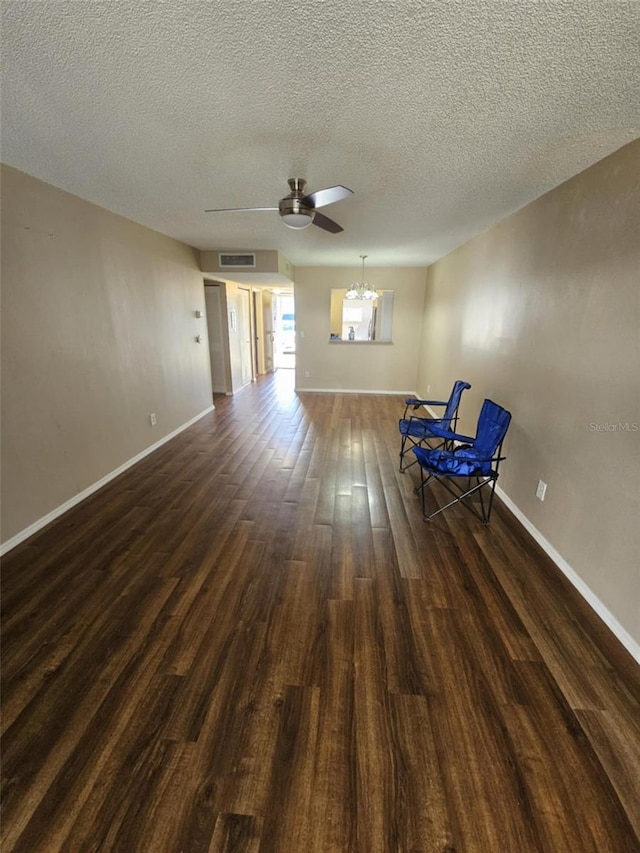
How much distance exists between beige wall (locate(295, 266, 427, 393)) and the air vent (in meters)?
1.68

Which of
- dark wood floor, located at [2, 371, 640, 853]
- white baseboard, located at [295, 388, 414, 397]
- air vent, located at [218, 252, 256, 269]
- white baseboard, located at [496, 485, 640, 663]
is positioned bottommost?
dark wood floor, located at [2, 371, 640, 853]

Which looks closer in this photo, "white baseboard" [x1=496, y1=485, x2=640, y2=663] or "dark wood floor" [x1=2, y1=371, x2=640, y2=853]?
"dark wood floor" [x1=2, y1=371, x2=640, y2=853]

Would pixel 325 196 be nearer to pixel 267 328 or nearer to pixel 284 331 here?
pixel 267 328

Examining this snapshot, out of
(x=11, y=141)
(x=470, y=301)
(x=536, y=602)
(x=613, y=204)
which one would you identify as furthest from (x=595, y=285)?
(x=11, y=141)

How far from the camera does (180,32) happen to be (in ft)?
3.83

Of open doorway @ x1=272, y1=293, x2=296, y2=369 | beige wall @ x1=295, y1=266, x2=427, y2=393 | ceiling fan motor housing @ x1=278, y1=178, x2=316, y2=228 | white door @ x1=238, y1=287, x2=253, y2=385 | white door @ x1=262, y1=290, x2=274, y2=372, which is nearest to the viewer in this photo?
ceiling fan motor housing @ x1=278, y1=178, x2=316, y2=228

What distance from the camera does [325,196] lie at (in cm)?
214

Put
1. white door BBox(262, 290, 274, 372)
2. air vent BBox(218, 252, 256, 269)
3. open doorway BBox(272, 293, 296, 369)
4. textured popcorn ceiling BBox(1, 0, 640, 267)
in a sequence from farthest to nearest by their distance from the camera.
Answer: open doorway BBox(272, 293, 296, 369), white door BBox(262, 290, 274, 372), air vent BBox(218, 252, 256, 269), textured popcorn ceiling BBox(1, 0, 640, 267)

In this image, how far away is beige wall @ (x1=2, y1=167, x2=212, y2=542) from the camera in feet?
7.73

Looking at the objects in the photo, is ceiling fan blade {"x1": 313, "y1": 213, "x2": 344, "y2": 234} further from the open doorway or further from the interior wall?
the open doorway

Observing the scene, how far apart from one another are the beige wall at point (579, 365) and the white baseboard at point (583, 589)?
31 mm

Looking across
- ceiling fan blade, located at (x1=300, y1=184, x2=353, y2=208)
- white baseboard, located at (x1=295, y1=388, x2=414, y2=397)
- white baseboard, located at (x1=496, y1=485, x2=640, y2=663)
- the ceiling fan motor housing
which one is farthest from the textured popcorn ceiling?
white baseboard, located at (x1=295, y1=388, x2=414, y2=397)

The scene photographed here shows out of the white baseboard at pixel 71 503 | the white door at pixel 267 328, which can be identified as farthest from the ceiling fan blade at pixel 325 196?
the white door at pixel 267 328

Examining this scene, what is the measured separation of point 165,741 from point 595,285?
2.98m
